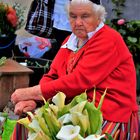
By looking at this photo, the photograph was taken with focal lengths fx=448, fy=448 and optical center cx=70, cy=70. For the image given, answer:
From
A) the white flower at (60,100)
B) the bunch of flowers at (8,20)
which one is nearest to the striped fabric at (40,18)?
the bunch of flowers at (8,20)

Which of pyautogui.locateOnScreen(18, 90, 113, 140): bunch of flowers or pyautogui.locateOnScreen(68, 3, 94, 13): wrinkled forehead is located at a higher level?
pyautogui.locateOnScreen(68, 3, 94, 13): wrinkled forehead

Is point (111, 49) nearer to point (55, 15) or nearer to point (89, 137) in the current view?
point (89, 137)

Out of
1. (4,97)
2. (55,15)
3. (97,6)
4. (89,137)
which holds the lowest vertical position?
(4,97)

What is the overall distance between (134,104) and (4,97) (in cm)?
229

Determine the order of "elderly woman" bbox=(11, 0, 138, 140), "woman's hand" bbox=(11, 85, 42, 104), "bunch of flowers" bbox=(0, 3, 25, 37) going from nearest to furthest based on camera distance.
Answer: "elderly woman" bbox=(11, 0, 138, 140), "woman's hand" bbox=(11, 85, 42, 104), "bunch of flowers" bbox=(0, 3, 25, 37)

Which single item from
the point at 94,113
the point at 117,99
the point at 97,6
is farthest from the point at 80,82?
the point at 94,113

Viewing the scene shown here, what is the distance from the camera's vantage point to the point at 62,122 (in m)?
1.78

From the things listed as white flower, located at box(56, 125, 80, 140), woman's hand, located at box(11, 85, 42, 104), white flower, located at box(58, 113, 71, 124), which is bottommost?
woman's hand, located at box(11, 85, 42, 104)

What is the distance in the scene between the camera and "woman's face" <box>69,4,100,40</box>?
2.59 metres

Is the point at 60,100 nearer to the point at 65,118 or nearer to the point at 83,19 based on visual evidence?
the point at 65,118

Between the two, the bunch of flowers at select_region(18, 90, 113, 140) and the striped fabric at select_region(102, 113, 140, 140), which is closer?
the bunch of flowers at select_region(18, 90, 113, 140)

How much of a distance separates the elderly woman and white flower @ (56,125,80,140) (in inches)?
31.0

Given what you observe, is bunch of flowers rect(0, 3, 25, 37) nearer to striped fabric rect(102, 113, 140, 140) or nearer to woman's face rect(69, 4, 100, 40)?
woman's face rect(69, 4, 100, 40)

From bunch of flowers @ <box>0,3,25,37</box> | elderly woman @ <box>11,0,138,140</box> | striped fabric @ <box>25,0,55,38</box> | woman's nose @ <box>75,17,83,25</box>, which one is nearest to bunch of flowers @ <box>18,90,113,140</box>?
elderly woman @ <box>11,0,138,140</box>
